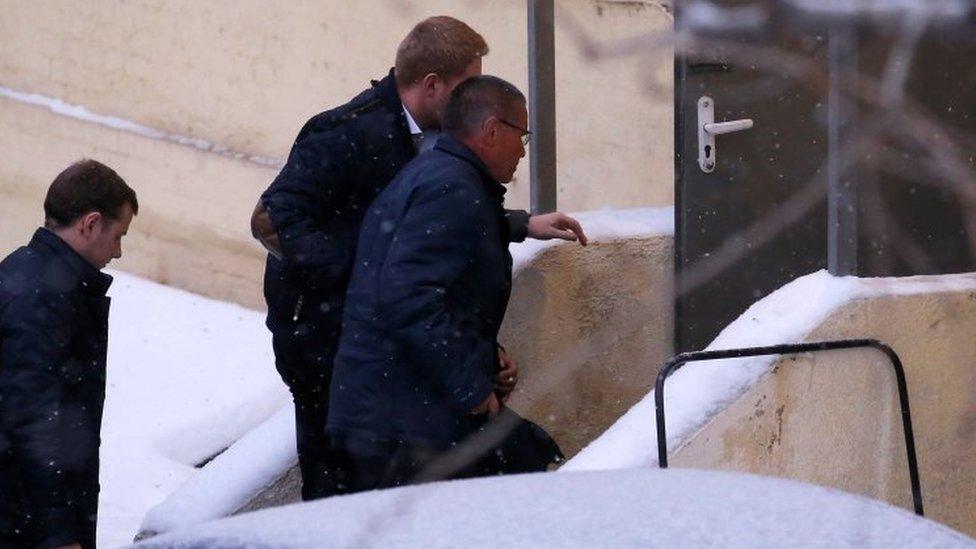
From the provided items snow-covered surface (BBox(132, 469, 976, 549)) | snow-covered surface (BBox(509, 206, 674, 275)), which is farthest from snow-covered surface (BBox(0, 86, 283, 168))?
snow-covered surface (BBox(132, 469, 976, 549))

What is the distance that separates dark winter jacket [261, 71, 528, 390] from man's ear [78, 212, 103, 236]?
43 centimetres

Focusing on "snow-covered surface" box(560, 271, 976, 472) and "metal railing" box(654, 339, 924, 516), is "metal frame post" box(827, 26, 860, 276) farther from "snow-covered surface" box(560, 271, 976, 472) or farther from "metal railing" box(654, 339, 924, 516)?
"metal railing" box(654, 339, 924, 516)

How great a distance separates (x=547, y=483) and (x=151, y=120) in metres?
7.30

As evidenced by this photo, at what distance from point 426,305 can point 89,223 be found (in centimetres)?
95

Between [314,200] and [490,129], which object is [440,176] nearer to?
[490,129]

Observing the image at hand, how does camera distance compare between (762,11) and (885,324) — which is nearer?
(762,11)

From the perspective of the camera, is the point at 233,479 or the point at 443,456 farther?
the point at 233,479

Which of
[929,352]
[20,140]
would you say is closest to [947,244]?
[929,352]

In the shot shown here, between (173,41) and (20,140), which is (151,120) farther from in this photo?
(20,140)

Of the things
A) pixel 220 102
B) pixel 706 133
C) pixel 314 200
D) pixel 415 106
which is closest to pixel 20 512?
pixel 314 200

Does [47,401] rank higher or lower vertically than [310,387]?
higher

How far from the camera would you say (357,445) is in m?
4.20

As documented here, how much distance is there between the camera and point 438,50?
14.5 feet

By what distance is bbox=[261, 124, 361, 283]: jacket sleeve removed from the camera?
4465 millimetres
